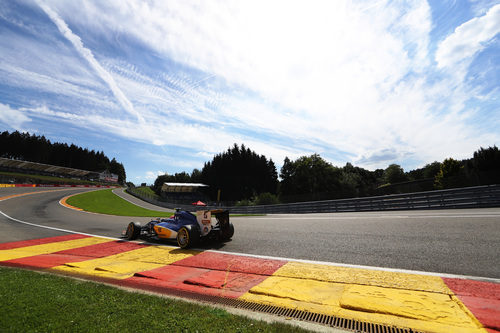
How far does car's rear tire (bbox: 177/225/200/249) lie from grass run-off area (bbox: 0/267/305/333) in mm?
3406

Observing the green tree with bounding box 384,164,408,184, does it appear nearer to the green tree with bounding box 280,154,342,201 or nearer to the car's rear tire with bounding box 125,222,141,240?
the green tree with bounding box 280,154,342,201

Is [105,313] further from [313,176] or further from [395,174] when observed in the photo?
[395,174]

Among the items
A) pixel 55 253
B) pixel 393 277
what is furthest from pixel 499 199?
pixel 55 253

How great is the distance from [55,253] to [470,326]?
1005 centimetres

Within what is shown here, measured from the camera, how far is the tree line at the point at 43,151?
351 ft

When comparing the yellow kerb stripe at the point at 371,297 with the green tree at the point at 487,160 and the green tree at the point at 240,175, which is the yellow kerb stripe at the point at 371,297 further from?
the green tree at the point at 240,175

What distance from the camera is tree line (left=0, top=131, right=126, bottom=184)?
10694 cm

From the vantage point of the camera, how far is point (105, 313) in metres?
3.10

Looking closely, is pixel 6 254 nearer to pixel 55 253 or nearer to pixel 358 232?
pixel 55 253

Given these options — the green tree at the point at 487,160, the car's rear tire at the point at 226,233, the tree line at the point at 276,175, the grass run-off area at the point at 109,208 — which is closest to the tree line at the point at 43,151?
the tree line at the point at 276,175

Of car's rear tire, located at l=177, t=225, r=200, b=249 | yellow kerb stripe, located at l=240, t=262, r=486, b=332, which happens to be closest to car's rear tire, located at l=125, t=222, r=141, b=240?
car's rear tire, located at l=177, t=225, r=200, b=249

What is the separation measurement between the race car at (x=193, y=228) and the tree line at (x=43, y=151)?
13754cm

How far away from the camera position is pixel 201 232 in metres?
7.89

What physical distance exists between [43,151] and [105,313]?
5640 inches
